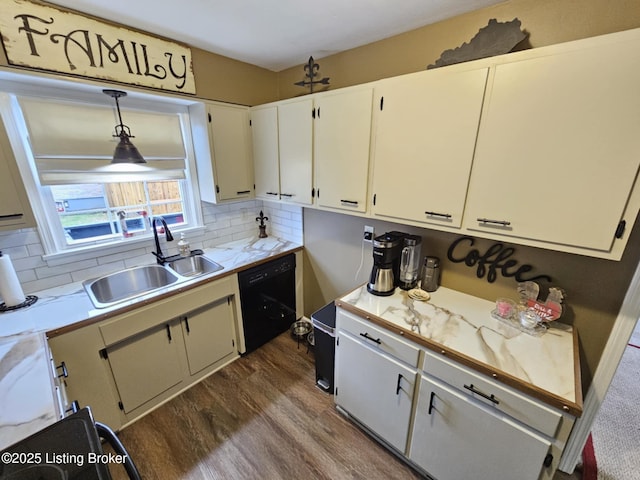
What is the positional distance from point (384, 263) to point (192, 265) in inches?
64.4

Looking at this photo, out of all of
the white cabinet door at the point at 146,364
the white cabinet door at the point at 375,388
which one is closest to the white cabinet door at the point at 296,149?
the white cabinet door at the point at 375,388

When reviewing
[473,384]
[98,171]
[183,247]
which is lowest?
[473,384]

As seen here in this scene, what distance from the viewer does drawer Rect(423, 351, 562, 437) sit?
98 centimetres

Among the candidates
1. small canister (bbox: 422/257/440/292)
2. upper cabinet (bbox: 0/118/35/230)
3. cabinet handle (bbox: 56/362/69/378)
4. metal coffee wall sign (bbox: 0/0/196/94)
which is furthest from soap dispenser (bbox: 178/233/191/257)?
small canister (bbox: 422/257/440/292)

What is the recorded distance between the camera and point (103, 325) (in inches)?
57.7

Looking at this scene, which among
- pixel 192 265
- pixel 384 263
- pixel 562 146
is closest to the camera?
pixel 562 146

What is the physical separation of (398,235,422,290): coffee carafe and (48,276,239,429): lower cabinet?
50.1 inches

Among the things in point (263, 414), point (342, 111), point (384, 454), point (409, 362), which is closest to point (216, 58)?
A: point (342, 111)

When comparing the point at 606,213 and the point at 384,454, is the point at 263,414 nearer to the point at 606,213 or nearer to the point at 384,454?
the point at 384,454

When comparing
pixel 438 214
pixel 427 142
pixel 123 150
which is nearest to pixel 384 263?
pixel 438 214

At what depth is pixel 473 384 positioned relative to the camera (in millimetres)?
1134

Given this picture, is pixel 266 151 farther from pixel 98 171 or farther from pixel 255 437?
pixel 255 437

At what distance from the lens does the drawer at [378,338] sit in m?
1.31

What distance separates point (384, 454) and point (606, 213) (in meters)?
1.66
